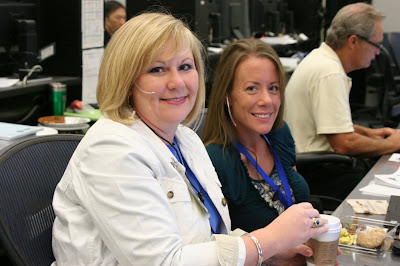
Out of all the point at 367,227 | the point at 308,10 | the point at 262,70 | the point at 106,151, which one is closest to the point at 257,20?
the point at 308,10

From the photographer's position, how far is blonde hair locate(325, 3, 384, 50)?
2.98m

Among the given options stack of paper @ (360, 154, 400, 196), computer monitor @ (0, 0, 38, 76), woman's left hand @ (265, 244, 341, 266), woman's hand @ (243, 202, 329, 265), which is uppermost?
computer monitor @ (0, 0, 38, 76)

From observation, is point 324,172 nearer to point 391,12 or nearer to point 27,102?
point 27,102

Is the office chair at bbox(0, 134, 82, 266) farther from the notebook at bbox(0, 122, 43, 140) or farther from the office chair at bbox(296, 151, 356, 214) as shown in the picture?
the office chair at bbox(296, 151, 356, 214)

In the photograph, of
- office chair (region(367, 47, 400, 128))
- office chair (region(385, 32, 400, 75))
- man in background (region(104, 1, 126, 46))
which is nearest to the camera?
man in background (region(104, 1, 126, 46))

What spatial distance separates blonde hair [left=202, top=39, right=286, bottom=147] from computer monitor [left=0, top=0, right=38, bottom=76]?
177 centimetres

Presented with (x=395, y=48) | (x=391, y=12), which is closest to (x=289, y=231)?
(x=395, y=48)

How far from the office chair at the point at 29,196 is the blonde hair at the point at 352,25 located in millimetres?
1972

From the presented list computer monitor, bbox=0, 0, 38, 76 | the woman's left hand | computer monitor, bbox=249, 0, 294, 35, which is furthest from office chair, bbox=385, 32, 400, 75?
the woman's left hand

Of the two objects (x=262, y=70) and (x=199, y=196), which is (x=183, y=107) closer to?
(x=199, y=196)

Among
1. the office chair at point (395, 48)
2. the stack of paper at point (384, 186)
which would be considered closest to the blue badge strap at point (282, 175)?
the stack of paper at point (384, 186)

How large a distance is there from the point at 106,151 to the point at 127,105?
201 mm

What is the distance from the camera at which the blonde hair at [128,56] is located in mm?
1259

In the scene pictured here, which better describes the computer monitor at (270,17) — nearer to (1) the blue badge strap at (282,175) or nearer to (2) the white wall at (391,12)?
(2) the white wall at (391,12)
